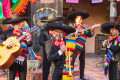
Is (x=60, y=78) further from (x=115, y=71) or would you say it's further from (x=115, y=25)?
(x=115, y=25)

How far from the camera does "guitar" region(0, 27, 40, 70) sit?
353cm

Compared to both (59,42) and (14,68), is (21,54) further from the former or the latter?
(59,42)

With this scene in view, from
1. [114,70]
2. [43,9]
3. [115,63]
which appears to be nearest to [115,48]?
[115,63]

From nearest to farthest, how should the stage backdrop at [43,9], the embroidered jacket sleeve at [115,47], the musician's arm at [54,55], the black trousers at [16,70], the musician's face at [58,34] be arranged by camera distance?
the musician's arm at [54,55]
the musician's face at [58,34]
the black trousers at [16,70]
the embroidered jacket sleeve at [115,47]
the stage backdrop at [43,9]

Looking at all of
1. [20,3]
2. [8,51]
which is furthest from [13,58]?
[20,3]

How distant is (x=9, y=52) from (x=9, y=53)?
0.9 inches

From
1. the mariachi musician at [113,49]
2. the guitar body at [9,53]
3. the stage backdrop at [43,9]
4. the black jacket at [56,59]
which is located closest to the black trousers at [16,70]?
the guitar body at [9,53]

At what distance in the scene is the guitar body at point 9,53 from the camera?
3527mm

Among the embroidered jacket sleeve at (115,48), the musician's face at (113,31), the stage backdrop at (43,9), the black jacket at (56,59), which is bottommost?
the black jacket at (56,59)

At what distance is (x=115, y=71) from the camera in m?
4.31

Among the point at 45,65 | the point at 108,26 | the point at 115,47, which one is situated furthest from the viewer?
the point at 45,65

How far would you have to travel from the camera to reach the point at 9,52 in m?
3.57

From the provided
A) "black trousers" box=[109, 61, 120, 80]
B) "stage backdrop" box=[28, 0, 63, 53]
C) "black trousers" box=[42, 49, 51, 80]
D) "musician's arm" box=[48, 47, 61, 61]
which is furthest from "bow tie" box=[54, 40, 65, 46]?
"stage backdrop" box=[28, 0, 63, 53]

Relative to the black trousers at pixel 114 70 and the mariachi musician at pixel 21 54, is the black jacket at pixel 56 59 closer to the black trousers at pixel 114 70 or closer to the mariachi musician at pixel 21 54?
the mariachi musician at pixel 21 54
